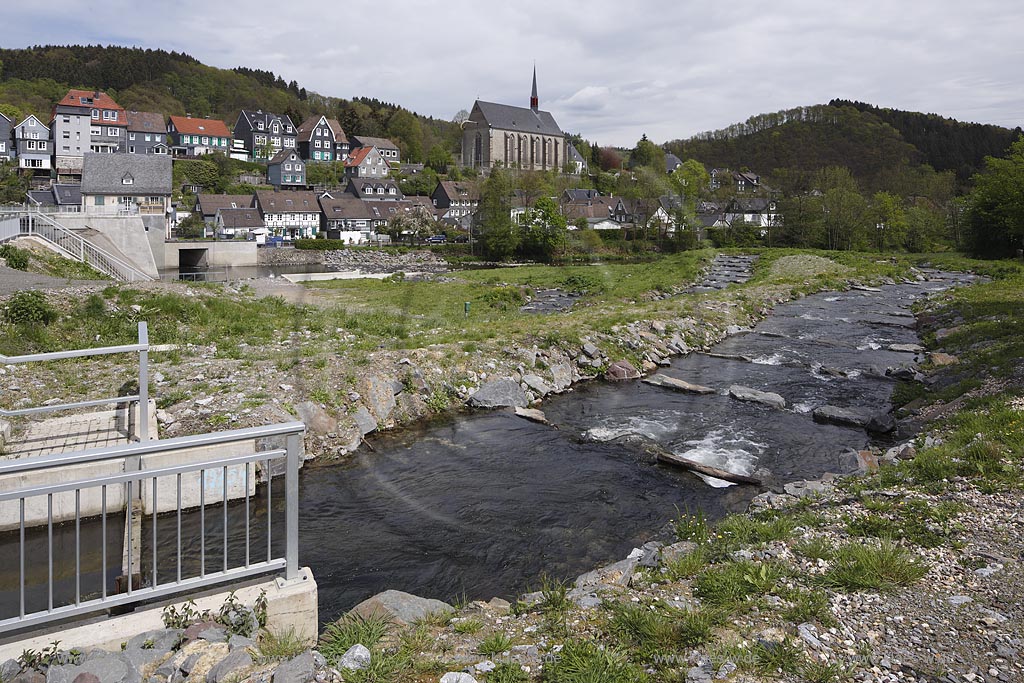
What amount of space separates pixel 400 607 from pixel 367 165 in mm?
121193

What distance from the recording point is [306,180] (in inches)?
4530

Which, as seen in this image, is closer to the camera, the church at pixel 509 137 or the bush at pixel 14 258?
the bush at pixel 14 258

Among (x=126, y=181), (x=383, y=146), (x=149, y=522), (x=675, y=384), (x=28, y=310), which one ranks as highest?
(x=383, y=146)

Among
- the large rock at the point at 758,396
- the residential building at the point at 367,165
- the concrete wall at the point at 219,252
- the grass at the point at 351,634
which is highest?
the residential building at the point at 367,165

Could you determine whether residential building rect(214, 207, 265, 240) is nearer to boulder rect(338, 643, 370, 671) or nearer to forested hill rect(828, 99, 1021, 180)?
boulder rect(338, 643, 370, 671)

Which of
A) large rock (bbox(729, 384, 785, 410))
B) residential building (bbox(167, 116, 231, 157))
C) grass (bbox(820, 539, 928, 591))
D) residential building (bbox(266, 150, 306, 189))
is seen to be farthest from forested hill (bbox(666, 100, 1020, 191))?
grass (bbox(820, 539, 928, 591))

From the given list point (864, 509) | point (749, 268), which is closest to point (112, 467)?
point (864, 509)

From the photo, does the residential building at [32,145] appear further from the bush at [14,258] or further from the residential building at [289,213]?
the bush at [14,258]

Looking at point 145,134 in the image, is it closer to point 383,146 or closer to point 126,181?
point 383,146

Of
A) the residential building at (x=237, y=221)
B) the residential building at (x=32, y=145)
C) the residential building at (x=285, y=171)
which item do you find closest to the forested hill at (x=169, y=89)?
the residential building at (x=32, y=145)

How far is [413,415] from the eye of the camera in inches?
510

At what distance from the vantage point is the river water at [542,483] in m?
7.53

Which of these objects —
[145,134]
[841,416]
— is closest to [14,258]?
[841,416]

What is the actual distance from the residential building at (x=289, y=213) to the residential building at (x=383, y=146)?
42.6 metres
